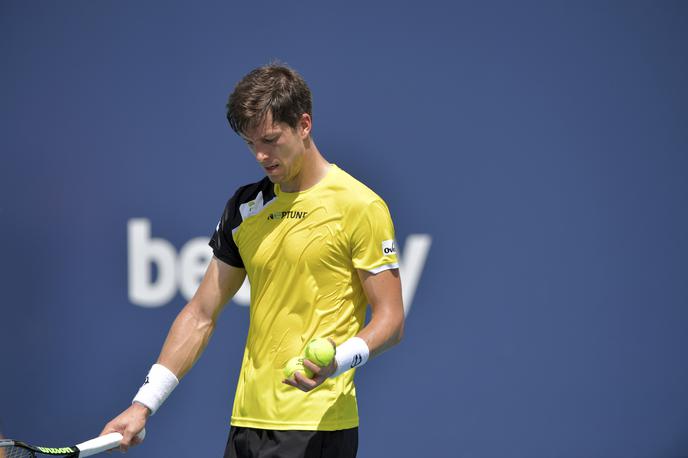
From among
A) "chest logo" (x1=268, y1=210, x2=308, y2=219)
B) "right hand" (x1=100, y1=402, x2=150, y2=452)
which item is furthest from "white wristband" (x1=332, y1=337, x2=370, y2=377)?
"right hand" (x1=100, y1=402, x2=150, y2=452)

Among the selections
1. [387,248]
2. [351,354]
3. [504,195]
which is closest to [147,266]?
[504,195]

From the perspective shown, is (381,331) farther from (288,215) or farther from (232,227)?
(232,227)

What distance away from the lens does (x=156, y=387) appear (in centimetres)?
296

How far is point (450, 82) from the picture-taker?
4.96 metres

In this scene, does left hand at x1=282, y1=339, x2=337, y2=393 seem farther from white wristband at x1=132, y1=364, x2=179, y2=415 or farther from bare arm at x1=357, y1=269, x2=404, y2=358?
white wristband at x1=132, y1=364, x2=179, y2=415

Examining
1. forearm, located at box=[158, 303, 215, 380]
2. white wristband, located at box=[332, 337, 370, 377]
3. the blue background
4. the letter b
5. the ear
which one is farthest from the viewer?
the letter b

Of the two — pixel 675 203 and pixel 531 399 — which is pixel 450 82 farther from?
pixel 531 399

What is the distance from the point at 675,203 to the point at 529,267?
2.41 ft

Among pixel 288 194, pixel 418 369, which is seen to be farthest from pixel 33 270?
pixel 288 194

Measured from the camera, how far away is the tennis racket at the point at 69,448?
8.73ft

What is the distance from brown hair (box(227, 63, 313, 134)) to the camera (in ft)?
9.16

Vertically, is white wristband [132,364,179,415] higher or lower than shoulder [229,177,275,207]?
lower

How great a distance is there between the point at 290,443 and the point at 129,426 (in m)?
0.43

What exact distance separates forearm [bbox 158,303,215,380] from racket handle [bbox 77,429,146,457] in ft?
1.00
